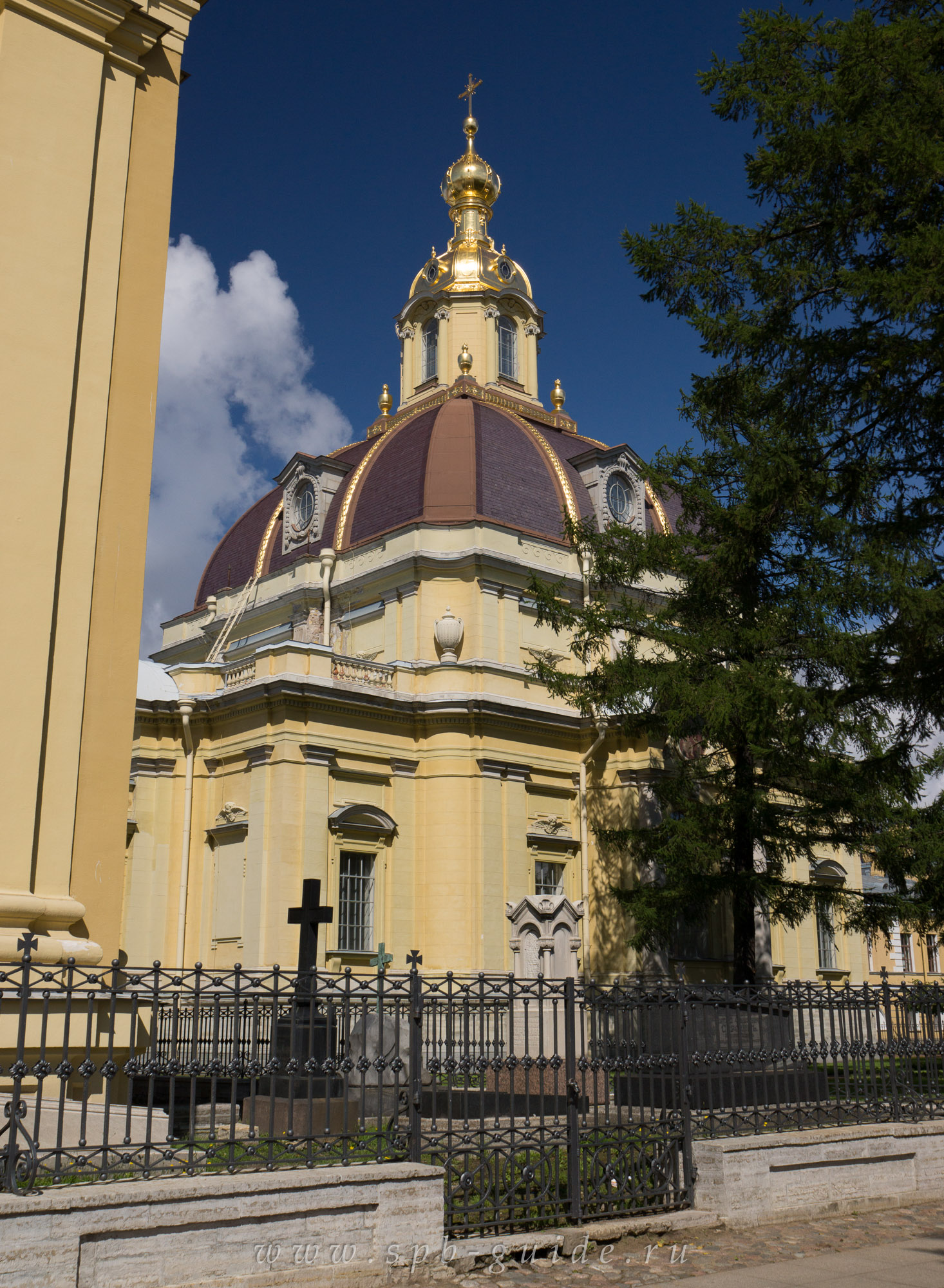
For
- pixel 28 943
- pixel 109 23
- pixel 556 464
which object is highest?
pixel 556 464

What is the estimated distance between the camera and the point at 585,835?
26.7 meters

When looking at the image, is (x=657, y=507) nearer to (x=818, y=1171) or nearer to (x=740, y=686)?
(x=740, y=686)

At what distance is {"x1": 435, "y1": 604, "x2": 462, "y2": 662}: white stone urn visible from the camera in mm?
26156

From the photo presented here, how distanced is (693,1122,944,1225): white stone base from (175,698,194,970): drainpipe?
646 inches

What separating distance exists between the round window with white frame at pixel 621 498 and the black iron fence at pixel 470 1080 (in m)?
20.0

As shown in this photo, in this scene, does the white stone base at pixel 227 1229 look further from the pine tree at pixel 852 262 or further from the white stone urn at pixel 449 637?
the white stone urn at pixel 449 637

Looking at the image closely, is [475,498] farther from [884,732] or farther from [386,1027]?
[386,1027]

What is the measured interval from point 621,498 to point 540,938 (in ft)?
49.6

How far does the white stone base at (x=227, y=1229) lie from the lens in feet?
19.7

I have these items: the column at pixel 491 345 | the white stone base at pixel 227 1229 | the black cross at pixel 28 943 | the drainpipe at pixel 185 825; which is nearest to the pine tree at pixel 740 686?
the drainpipe at pixel 185 825

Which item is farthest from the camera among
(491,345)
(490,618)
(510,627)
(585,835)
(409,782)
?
(491,345)

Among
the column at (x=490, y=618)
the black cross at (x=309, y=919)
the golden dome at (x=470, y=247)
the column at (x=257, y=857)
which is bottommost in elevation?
the black cross at (x=309, y=919)

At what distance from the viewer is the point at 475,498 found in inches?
1121

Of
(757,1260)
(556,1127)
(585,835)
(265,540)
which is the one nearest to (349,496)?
(265,540)
